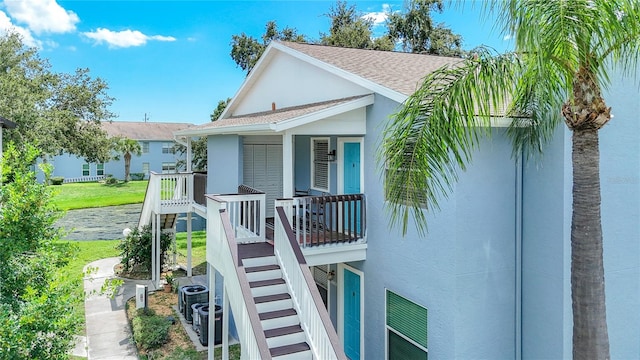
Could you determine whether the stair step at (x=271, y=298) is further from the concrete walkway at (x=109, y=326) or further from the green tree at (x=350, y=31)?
the green tree at (x=350, y=31)

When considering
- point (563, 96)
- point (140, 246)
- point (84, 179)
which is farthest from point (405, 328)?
point (84, 179)

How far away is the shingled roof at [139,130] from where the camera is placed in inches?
2504

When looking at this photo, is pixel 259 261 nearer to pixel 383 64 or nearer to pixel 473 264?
pixel 473 264

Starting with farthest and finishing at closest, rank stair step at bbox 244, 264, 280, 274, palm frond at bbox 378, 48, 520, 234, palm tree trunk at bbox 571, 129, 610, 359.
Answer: stair step at bbox 244, 264, 280, 274, palm frond at bbox 378, 48, 520, 234, palm tree trunk at bbox 571, 129, 610, 359

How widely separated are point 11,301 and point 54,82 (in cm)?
2619

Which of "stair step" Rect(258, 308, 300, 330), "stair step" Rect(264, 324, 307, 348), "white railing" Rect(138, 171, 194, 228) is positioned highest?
"white railing" Rect(138, 171, 194, 228)

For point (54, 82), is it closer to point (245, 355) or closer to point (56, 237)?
point (56, 237)

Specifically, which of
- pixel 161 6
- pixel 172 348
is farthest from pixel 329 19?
pixel 172 348

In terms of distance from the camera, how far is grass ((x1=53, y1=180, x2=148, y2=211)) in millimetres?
41909

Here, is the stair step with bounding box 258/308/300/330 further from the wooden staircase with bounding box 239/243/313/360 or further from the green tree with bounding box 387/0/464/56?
the green tree with bounding box 387/0/464/56

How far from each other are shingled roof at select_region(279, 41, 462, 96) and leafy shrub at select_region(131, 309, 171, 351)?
8.25m

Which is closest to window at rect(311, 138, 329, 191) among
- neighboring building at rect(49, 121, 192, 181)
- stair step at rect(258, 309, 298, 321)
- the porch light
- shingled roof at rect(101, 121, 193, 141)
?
the porch light

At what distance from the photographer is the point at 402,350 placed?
904 centimetres

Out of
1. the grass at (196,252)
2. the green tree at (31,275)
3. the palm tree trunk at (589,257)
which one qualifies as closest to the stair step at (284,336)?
the green tree at (31,275)
